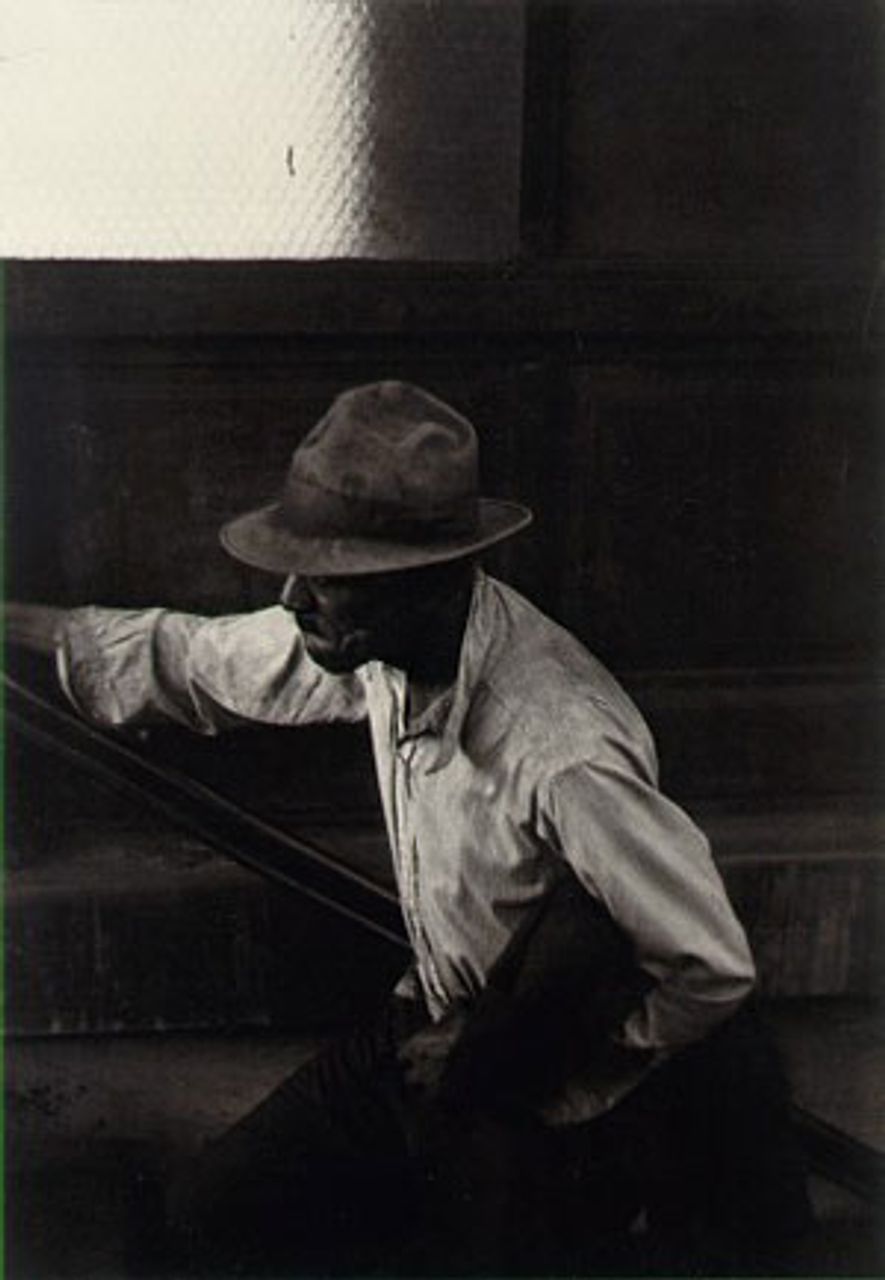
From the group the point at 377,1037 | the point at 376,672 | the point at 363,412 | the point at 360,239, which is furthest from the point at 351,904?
the point at 360,239

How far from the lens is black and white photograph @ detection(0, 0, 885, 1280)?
2.72 meters

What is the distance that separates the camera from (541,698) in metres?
2.45

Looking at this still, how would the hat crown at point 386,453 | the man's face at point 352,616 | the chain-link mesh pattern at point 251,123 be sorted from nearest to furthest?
the hat crown at point 386,453, the man's face at point 352,616, the chain-link mesh pattern at point 251,123

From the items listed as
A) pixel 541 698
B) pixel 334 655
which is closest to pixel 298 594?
pixel 334 655

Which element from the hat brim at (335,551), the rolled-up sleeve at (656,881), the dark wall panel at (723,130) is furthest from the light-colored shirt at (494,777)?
the dark wall panel at (723,130)

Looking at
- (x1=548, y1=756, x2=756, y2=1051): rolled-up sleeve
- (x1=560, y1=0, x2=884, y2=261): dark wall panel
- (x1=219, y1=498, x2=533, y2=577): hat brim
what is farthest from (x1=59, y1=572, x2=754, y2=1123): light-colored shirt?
(x1=560, y1=0, x2=884, y2=261): dark wall panel

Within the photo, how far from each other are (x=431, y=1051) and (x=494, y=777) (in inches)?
18.9

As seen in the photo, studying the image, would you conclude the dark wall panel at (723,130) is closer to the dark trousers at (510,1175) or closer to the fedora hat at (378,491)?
the fedora hat at (378,491)

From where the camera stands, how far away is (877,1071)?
12.0 ft

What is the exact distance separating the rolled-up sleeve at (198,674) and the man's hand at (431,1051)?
597 millimetres

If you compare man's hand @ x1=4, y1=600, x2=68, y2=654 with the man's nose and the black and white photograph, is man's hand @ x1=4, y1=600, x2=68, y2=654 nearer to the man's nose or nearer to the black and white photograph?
A: the black and white photograph

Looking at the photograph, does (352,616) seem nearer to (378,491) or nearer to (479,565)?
(378,491)

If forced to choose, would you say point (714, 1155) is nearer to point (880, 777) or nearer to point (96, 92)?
point (880, 777)

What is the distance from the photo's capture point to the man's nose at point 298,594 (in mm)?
2416
